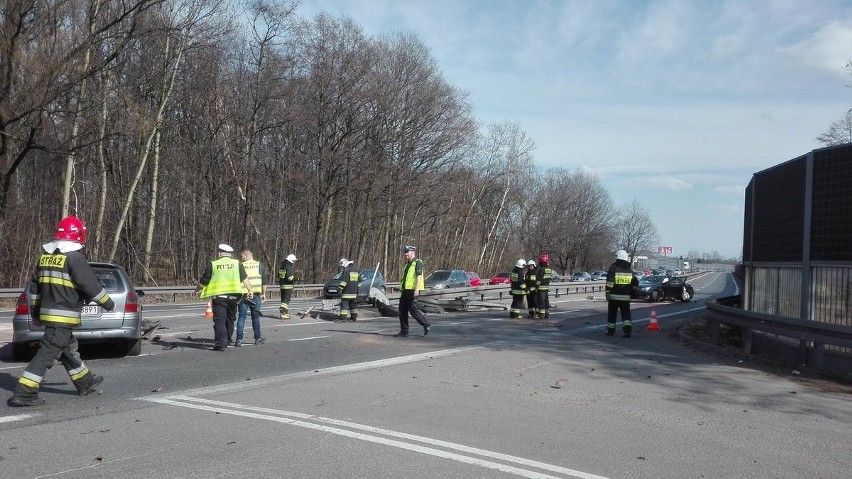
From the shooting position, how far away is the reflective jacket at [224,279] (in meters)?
12.7

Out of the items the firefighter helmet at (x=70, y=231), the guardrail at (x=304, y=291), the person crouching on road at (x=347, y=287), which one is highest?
the firefighter helmet at (x=70, y=231)

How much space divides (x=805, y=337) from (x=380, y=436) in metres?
8.60

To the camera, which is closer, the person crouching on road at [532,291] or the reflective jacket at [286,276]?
the reflective jacket at [286,276]

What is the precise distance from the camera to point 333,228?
4784 centimetres

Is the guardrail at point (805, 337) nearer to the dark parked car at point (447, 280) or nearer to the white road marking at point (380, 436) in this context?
the white road marking at point (380, 436)

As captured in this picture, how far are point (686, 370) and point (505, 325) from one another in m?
8.07

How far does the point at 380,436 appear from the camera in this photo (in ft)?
22.3

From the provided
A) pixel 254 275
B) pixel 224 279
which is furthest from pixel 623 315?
pixel 224 279

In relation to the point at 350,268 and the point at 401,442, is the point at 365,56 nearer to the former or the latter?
the point at 350,268

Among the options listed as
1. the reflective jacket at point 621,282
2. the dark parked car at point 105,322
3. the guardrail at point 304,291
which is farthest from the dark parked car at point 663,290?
the dark parked car at point 105,322

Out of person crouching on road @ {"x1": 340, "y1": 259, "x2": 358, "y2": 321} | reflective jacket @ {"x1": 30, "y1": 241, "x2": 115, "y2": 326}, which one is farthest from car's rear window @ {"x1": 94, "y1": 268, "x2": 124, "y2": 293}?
person crouching on road @ {"x1": 340, "y1": 259, "x2": 358, "y2": 321}

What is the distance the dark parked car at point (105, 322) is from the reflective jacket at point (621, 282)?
33.1 ft

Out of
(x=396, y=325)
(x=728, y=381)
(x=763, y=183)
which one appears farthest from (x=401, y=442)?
(x=763, y=183)

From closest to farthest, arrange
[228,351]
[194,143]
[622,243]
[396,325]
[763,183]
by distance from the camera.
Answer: [228,351]
[396,325]
[763,183]
[194,143]
[622,243]
